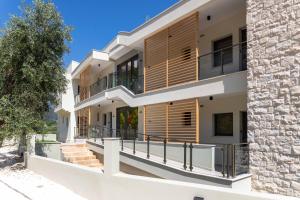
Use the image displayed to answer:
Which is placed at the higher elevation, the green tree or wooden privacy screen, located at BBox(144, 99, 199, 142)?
the green tree

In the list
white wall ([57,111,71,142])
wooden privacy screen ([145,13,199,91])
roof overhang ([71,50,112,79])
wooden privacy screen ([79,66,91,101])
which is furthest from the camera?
white wall ([57,111,71,142])

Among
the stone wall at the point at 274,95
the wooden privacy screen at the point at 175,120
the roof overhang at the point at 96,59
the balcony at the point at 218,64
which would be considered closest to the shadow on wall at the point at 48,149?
the wooden privacy screen at the point at 175,120

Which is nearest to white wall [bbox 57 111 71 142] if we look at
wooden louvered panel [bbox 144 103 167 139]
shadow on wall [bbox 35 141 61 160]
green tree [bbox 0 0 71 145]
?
shadow on wall [bbox 35 141 61 160]

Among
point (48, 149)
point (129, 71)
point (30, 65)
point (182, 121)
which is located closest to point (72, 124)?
point (129, 71)

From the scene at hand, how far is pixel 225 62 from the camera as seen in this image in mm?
14617

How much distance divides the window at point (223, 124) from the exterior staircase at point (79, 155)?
7.40 metres

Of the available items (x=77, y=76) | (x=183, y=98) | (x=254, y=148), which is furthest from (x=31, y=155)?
(x=77, y=76)

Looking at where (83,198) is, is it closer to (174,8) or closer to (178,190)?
(178,190)

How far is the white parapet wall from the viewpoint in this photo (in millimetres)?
6027

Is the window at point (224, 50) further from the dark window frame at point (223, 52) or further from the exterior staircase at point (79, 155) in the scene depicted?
the exterior staircase at point (79, 155)

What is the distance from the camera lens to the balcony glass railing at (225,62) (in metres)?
13.6

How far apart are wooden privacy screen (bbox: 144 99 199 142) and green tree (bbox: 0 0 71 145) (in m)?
5.60

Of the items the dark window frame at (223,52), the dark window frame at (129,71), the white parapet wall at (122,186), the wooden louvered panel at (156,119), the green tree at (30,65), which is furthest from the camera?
the dark window frame at (129,71)

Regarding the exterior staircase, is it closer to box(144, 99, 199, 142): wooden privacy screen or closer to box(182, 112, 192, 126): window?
box(144, 99, 199, 142): wooden privacy screen
